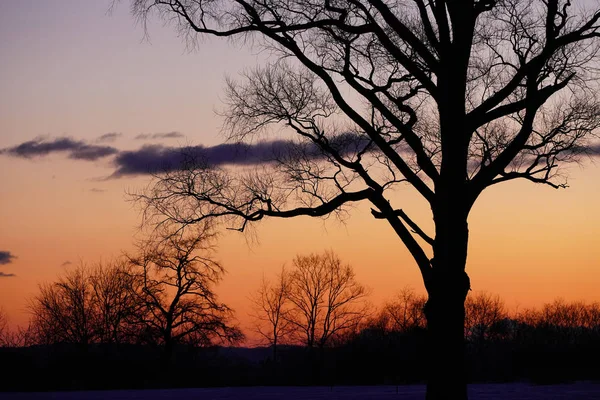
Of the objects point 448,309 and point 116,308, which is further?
point 116,308

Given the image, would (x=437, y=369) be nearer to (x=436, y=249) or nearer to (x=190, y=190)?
(x=436, y=249)

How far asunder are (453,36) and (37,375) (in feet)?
73.4

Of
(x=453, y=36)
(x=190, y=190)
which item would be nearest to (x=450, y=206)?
(x=453, y=36)

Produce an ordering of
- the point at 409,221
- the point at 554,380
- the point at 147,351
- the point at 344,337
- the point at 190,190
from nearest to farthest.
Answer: the point at 409,221
the point at 190,190
the point at 554,380
the point at 147,351
the point at 344,337

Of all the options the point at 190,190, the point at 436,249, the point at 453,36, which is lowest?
the point at 436,249

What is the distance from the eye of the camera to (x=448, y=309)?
42.4ft

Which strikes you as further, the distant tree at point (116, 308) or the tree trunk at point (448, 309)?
the distant tree at point (116, 308)

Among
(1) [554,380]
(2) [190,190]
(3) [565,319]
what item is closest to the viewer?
(2) [190,190]

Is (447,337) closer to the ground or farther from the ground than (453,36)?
closer to the ground

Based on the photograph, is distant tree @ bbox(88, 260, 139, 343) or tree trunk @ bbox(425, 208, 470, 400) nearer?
tree trunk @ bbox(425, 208, 470, 400)

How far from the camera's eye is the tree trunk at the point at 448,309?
12.7m

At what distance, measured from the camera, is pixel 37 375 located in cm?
2895

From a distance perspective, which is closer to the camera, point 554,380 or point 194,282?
point 554,380

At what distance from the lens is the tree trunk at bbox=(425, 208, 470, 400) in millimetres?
12711
